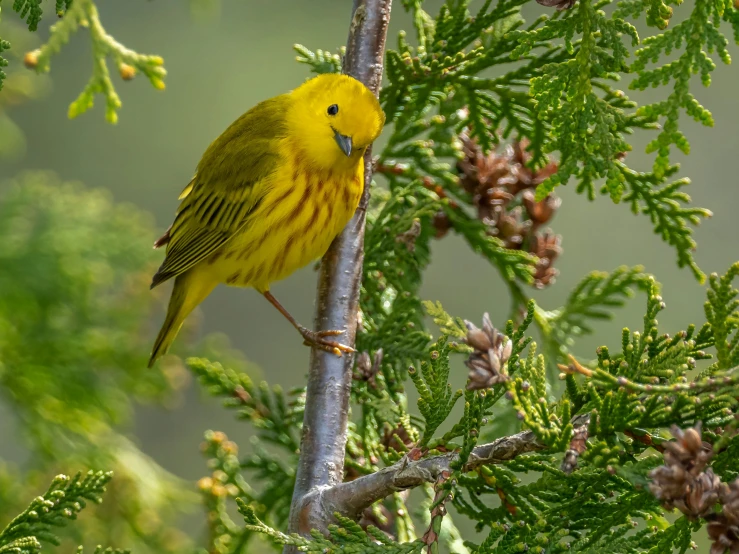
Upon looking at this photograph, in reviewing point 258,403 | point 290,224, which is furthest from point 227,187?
point 258,403

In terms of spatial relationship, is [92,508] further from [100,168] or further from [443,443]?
[100,168]

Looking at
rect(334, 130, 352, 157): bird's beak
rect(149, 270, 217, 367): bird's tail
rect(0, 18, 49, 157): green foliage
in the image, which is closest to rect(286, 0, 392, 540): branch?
rect(334, 130, 352, 157): bird's beak

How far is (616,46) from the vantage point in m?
1.26

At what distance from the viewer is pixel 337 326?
158cm

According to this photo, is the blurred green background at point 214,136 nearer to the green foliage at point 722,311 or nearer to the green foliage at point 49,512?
the green foliage at point 49,512

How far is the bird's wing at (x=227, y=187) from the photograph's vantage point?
2285mm

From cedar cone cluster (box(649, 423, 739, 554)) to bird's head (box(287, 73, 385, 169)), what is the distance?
1132mm

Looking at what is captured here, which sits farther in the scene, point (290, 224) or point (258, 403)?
point (290, 224)

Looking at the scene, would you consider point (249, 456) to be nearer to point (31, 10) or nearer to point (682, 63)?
point (31, 10)

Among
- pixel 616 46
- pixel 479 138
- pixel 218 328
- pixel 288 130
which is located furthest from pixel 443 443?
pixel 218 328

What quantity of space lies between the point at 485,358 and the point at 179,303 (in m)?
1.78

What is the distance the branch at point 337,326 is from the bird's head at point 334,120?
7 cm

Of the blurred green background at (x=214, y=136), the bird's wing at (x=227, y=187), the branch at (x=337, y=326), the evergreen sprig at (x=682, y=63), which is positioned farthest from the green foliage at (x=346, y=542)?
the blurred green background at (x=214, y=136)

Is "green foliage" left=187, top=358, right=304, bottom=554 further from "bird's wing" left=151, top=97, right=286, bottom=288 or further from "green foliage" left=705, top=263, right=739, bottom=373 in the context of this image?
"green foliage" left=705, top=263, right=739, bottom=373
